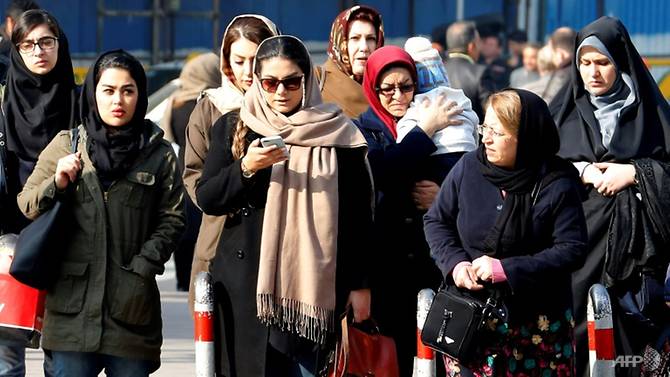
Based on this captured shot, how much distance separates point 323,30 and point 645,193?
12.7 meters

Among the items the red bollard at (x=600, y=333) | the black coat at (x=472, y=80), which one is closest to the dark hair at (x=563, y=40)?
the black coat at (x=472, y=80)

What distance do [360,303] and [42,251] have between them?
1.13 meters

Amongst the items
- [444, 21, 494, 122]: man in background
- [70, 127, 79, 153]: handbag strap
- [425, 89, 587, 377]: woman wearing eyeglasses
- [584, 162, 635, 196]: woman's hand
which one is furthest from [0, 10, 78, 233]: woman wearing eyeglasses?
[444, 21, 494, 122]: man in background

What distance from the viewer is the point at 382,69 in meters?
6.50

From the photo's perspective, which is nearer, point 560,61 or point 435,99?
point 435,99

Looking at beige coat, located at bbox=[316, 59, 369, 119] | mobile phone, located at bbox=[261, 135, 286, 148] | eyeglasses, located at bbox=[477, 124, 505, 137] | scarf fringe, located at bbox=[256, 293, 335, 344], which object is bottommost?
scarf fringe, located at bbox=[256, 293, 335, 344]

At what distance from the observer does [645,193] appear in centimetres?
671

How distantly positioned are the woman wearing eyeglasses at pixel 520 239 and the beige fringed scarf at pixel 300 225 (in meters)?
0.41

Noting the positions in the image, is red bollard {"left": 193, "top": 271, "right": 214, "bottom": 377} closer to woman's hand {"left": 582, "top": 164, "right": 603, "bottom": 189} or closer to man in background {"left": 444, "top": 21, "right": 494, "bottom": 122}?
woman's hand {"left": 582, "top": 164, "right": 603, "bottom": 189}

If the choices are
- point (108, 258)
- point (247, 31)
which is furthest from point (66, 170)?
point (247, 31)

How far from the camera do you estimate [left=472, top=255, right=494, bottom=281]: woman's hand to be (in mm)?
5734

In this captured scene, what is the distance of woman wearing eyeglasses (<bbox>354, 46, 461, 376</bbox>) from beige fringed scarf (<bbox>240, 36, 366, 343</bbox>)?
58 cm

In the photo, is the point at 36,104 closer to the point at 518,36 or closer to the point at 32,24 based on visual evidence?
the point at 32,24

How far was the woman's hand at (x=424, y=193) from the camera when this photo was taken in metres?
6.46
